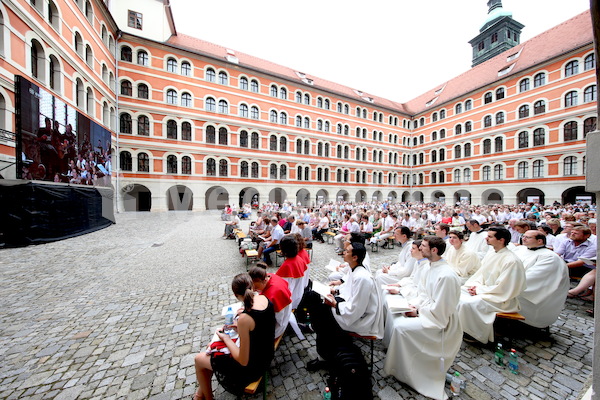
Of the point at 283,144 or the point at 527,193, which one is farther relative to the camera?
the point at 283,144

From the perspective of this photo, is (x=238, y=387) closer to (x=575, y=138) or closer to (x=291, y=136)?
Answer: (x=291, y=136)

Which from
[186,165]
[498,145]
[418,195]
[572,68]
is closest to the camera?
[572,68]

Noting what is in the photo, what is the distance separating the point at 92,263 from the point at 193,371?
20.8 feet

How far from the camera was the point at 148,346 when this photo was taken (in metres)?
3.31

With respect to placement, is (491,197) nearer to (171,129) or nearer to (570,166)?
(570,166)

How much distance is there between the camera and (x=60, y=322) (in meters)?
3.87

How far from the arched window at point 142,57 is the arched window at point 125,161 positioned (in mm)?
8790

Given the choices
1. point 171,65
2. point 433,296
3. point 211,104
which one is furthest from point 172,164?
point 433,296

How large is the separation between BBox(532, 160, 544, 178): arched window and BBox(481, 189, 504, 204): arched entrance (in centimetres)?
401

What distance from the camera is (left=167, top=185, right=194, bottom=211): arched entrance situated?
2373cm

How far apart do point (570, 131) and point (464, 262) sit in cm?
3127

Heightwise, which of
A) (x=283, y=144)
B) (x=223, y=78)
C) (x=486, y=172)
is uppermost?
(x=223, y=78)

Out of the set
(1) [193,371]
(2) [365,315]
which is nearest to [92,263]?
(1) [193,371]

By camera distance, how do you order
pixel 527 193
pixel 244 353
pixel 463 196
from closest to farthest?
1. pixel 244 353
2. pixel 527 193
3. pixel 463 196
